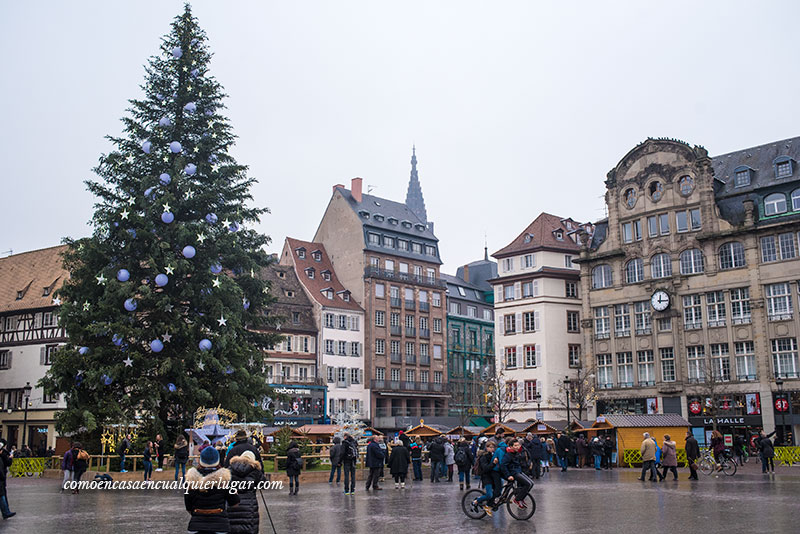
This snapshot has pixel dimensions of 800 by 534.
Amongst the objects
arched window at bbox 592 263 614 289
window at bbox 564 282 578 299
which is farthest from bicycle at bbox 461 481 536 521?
window at bbox 564 282 578 299

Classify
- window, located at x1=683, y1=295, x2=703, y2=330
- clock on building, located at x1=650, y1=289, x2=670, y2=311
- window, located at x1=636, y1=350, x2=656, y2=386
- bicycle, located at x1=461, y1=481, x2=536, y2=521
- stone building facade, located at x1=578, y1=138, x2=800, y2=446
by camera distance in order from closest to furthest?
1. bicycle, located at x1=461, y1=481, x2=536, y2=521
2. stone building facade, located at x1=578, y1=138, x2=800, y2=446
3. window, located at x1=683, y1=295, x2=703, y2=330
4. clock on building, located at x1=650, y1=289, x2=670, y2=311
5. window, located at x1=636, y1=350, x2=656, y2=386

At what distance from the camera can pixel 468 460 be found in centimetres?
2570

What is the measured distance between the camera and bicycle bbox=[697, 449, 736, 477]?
30.7 m

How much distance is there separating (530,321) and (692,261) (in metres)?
13.2

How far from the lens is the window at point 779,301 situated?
5109 centimetres

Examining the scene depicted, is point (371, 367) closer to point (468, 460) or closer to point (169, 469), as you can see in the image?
point (169, 469)

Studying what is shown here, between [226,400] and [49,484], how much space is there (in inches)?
262

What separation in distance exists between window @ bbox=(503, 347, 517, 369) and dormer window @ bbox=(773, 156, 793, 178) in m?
22.0

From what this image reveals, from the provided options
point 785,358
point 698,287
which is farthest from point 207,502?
point 698,287

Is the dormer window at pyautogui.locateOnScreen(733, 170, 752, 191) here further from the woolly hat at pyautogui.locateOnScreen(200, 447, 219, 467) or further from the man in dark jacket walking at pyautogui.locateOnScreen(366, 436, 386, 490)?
the woolly hat at pyautogui.locateOnScreen(200, 447, 219, 467)

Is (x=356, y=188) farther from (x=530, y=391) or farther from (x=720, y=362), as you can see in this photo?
(x=720, y=362)

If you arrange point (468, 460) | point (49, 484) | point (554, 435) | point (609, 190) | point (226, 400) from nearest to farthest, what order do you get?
point (468, 460) < point (49, 484) < point (226, 400) < point (554, 435) < point (609, 190)

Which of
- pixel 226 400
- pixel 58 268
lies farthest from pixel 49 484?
pixel 58 268

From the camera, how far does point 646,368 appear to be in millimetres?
57000
